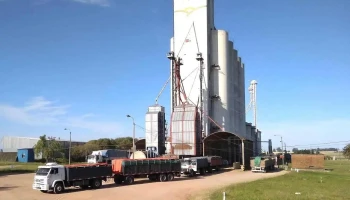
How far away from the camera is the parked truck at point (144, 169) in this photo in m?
39.6

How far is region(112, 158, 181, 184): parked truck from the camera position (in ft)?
130

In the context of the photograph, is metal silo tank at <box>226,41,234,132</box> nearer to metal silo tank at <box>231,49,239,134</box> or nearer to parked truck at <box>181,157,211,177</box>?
metal silo tank at <box>231,49,239,134</box>

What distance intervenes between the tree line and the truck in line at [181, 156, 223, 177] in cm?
5689

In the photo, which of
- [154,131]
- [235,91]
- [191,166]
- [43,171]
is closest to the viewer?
[43,171]

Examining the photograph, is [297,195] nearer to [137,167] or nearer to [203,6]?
[137,167]

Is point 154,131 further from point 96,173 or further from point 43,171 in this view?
point 43,171

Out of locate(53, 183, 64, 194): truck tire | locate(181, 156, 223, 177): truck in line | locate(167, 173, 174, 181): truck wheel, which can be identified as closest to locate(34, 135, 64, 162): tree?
locate(181, 156, 223, 177): truck in line

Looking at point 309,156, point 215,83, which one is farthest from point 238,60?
point 309,156

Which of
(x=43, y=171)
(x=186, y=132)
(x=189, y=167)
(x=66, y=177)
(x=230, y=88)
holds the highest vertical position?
(x=230, y=88)

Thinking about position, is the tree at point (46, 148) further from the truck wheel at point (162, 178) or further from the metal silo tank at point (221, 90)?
the truck wheel at point (162, 178)

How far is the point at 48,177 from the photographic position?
32.0 meters

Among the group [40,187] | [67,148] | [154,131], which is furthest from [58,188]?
[67,148]

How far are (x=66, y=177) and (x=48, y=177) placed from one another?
5.86 feet

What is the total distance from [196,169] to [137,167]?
12.9 m
